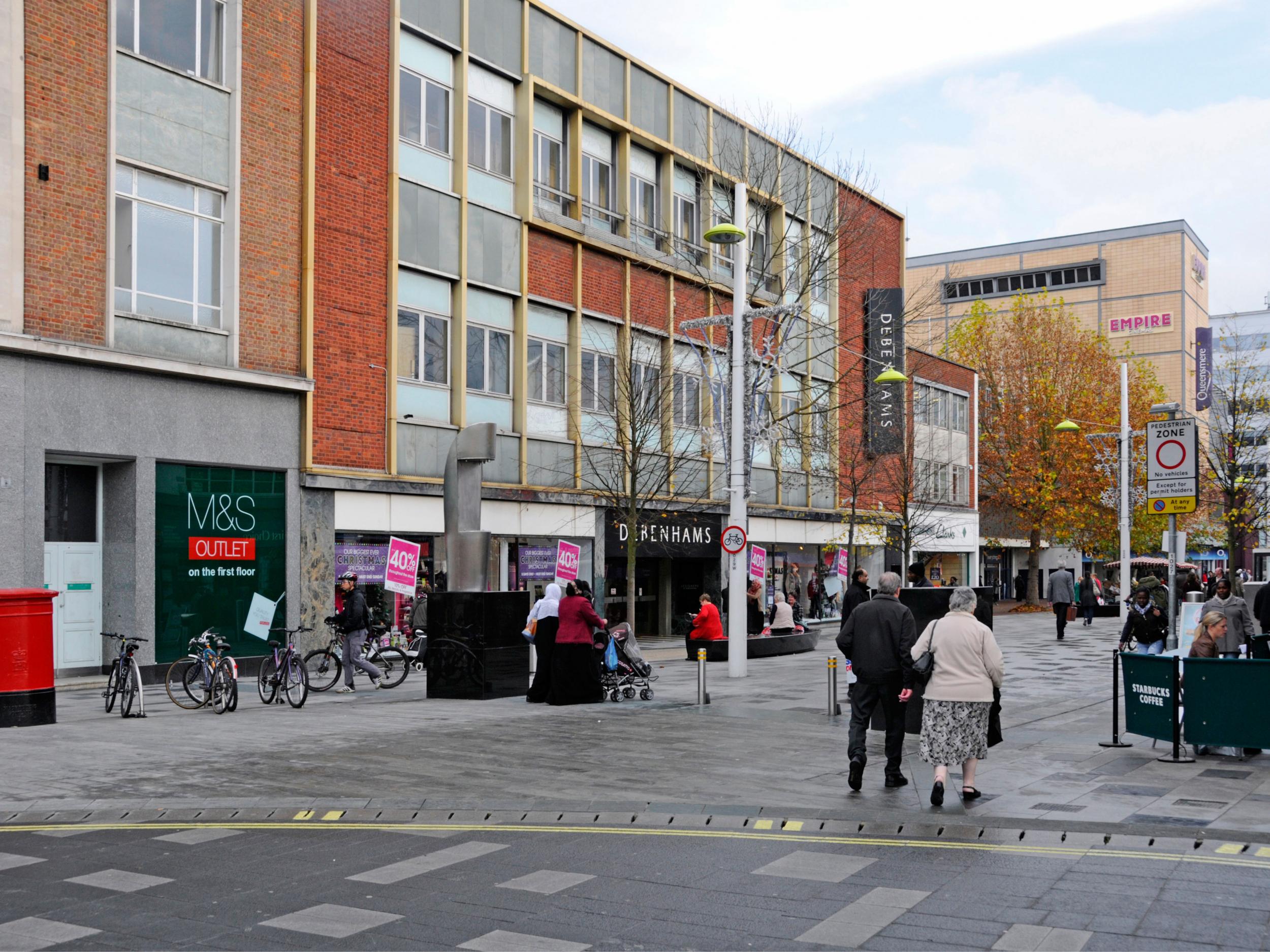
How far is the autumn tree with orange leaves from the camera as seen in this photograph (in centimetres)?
4953

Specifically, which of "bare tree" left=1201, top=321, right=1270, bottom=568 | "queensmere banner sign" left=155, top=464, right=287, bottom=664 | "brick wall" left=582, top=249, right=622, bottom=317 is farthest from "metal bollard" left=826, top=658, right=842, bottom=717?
"bare tree" left=1201, top=321, right=1270, bottom=568

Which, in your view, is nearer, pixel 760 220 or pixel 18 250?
pixel 18 250

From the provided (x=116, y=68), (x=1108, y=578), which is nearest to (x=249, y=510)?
(x=116, y=68)

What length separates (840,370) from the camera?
4153 cm

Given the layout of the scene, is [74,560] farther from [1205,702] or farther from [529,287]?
[1205,702]

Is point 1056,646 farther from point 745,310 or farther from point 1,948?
point 1,948

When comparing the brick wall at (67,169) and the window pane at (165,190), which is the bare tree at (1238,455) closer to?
the window pane at (165,190)

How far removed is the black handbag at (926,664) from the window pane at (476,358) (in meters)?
17.6

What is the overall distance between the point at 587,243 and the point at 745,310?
26.8ft

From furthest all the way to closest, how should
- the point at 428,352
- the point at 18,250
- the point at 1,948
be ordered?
the point at 428,352 < the point at 18,250 < the point at 1,948

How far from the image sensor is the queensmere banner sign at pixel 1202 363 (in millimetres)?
68125

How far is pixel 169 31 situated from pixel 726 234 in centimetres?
957

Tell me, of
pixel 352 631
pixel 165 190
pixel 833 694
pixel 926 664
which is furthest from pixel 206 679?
pixel 926 664

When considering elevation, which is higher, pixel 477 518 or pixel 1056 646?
pixel 477 518
